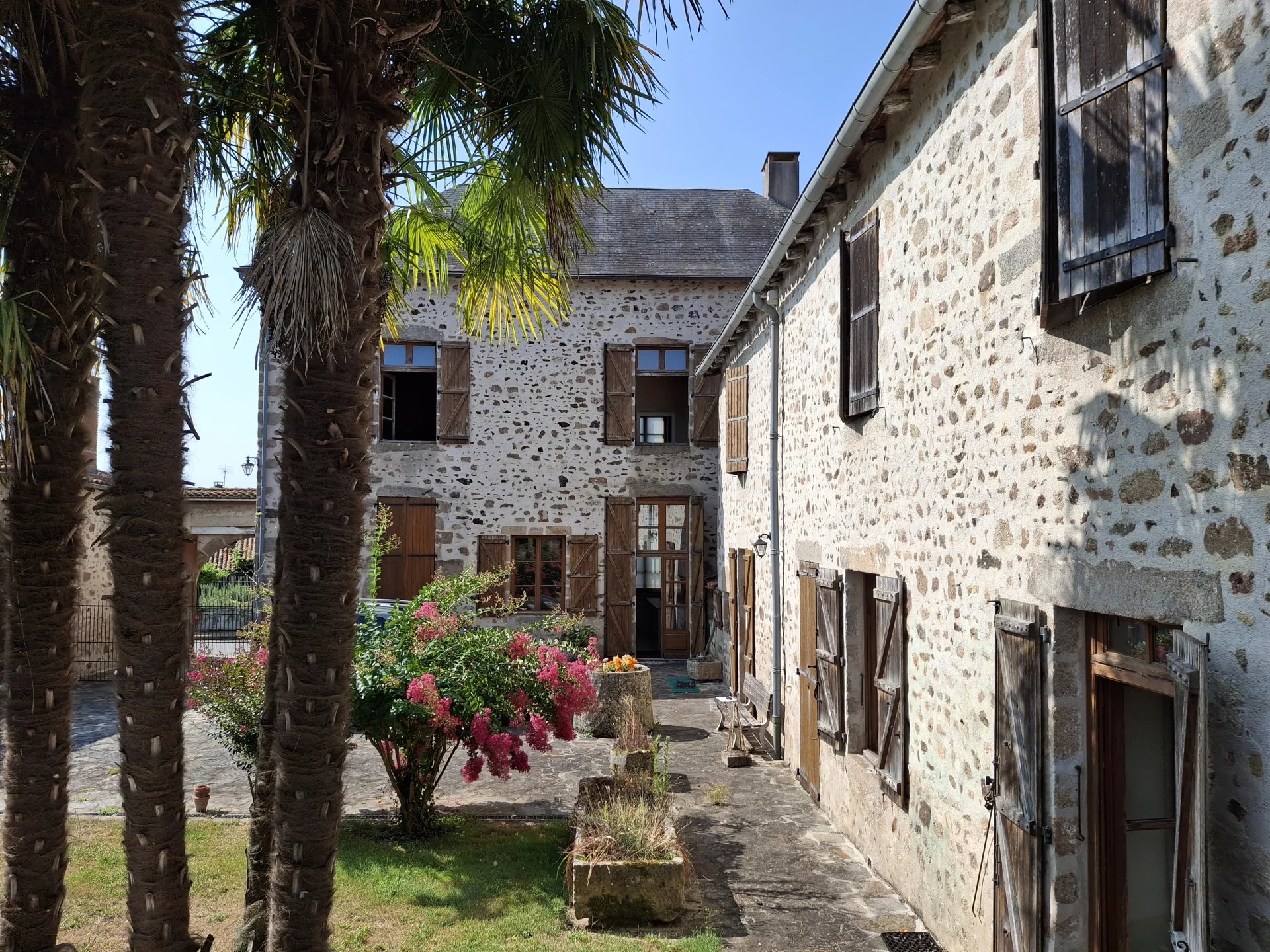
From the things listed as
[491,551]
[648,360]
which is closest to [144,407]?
[491,551]

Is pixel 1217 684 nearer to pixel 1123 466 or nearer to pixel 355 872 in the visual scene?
pixel 1123 466

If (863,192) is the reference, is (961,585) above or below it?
below

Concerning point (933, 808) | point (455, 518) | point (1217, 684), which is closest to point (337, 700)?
point (1217, 684)

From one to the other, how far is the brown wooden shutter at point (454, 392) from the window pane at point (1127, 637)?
12.3 metres

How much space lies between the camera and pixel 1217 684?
8.63 ft

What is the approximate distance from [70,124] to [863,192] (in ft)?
15.3

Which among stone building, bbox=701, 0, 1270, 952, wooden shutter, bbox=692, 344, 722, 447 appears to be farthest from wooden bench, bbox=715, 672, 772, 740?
wooden shutter, bbox=692, 344, 722, 447

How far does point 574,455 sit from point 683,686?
4.12 meters

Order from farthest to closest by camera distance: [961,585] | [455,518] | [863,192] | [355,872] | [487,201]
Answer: [455,518]
[863,192]
[355,872]
[487,201]
[961,585]

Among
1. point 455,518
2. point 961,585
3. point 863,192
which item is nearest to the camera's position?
point 961,585

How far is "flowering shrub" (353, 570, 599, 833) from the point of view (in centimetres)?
623

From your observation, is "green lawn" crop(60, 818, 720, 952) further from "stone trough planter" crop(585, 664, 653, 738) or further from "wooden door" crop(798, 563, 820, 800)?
"stone trough planter" crop(585, 664, 653, 738)

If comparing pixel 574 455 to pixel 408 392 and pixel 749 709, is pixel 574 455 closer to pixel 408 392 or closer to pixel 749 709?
pixel 408 392

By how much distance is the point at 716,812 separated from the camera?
7.25 m
